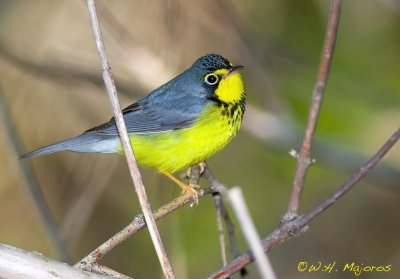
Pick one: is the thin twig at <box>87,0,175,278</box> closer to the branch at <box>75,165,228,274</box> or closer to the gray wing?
the branch at <box>75,165,228,274</box>

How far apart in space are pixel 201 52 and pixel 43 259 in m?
4.67

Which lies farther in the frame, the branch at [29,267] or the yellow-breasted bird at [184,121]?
the yellow-breasted bird at [184,121]

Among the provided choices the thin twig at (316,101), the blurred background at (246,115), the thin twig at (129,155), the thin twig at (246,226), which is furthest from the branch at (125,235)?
the blurred background at (246,115)

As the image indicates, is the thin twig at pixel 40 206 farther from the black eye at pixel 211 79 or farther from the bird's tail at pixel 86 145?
the black eye at pixel 211 79

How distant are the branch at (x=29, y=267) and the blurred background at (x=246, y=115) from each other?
2.78m

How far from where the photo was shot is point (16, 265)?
112 inches

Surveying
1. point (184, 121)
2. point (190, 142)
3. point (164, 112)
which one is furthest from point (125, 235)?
point (164, 112)

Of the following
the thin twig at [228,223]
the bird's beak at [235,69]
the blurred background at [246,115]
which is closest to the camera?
the thin twig at [228,223]

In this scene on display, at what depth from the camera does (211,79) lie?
4930 millimetres

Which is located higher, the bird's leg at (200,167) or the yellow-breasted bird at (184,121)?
the yellow-breasted bird at (184,121)

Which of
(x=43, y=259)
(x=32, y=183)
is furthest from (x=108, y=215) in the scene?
(x=43, y=259)

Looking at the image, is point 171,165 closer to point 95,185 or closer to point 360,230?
point 95,185

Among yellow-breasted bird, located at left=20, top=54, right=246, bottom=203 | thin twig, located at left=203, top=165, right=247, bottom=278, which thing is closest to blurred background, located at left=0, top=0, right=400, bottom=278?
yellow-breasted bird, located at left=20, top=54, right=246, bottom=203

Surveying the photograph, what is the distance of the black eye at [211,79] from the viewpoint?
4914 millimetres
